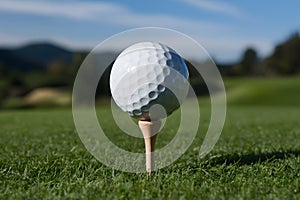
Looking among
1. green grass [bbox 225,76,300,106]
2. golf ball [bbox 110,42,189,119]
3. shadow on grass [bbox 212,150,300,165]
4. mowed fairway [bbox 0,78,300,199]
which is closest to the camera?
mowed fairway [bbox 0,78,300,199]

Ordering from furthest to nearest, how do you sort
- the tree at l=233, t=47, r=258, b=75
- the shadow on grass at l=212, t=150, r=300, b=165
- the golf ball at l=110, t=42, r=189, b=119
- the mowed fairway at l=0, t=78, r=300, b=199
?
the tree at l=233, t=47, r=258, b=75 < the shadow on grass at l=212, t=150, r=300, b=165 < the golf ball at l=110, t=42, r=189, b=119 < the mowed fairway at l=0, t=78, r=300, b=199

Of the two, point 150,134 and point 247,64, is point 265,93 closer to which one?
point 150,134

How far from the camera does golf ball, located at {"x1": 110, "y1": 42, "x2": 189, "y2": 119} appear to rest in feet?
9.84

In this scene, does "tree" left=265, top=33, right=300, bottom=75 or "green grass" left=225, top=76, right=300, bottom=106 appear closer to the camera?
"green grass" left=225, top=76, right=300, bottom=106

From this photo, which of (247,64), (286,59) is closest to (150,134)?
(286,59)

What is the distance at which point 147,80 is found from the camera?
3.01m

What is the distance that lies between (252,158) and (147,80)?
147 centimetres

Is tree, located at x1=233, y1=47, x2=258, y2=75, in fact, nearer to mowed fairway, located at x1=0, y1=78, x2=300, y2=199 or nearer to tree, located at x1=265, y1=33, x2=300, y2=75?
tree, located at x1=265, y1=33, x2=300, y2=75

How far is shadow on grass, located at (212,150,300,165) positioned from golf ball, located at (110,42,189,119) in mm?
867

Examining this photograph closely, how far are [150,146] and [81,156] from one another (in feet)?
4.04

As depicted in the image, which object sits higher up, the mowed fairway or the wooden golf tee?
the wooden golf tee

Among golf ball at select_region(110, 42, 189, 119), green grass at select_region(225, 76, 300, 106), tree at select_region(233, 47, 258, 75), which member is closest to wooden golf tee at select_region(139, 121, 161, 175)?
golf ball at select_region(110, 42, 189, 119)

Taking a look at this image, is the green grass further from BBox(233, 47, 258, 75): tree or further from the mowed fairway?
BBox(233, 47, 258, 75): tree

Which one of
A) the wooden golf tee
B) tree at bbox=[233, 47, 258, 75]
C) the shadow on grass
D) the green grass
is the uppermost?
the wooden golf tee
